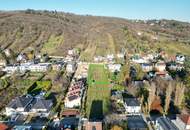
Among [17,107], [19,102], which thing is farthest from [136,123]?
[19,102]

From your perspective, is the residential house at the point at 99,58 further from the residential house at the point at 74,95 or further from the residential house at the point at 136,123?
the residential house at the point at 136,123

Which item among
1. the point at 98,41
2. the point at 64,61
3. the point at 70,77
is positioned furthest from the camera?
the point at 98,41

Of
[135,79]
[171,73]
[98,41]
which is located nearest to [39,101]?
[135,79]

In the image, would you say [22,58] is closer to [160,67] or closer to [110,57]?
[110,57]

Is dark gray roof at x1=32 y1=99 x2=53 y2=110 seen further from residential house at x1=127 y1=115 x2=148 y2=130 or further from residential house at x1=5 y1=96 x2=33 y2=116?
residential house at x1=127 y1=115 x2=148 y2=130

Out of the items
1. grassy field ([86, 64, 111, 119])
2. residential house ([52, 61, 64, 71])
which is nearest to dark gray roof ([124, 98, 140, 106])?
grassy field ([86, 64, 111, 119])

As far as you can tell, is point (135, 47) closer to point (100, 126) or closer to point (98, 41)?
point (98, 41)

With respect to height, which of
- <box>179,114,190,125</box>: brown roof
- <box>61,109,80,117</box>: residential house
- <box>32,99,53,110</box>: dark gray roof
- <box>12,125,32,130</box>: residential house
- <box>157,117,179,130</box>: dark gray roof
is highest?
Result: <box>179,114,190,125</box>: brown roof
